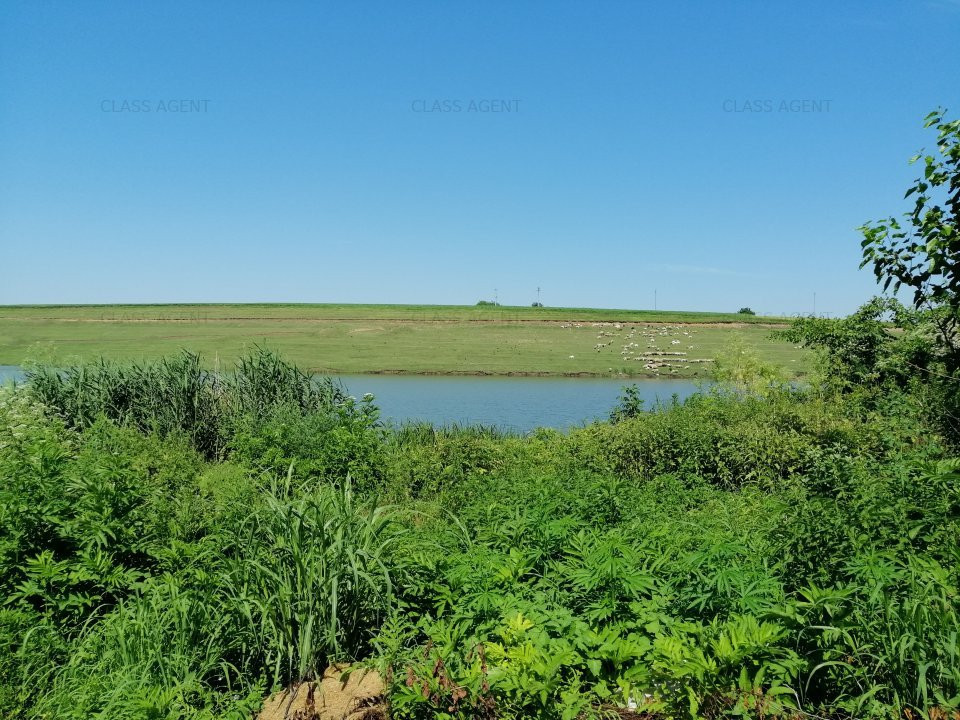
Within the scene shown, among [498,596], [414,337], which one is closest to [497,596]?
[498,596]

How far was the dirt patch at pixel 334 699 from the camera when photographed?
338 centimetres

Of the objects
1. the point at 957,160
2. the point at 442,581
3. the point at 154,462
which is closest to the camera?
the point at 442,581

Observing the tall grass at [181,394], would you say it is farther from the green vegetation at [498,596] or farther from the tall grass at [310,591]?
the tall grass at [310,591]

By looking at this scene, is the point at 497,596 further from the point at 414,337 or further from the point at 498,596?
the point at 414,337

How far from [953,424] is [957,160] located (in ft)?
12.9

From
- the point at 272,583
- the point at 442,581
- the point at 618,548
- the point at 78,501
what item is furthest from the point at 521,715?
the point at 78,501

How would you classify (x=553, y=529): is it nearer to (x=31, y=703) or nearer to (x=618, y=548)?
(x=618, y=548)

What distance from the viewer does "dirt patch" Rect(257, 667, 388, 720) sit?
3.38 meters

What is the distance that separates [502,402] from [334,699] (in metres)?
17.9

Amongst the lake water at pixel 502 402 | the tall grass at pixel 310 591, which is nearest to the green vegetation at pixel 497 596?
the tall grass at pixel 310 591

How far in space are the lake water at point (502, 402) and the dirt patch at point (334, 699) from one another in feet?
29.4

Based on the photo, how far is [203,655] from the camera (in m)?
4.03

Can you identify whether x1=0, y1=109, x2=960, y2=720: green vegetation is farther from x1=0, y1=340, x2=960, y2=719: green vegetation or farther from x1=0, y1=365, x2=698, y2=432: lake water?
x1=0, y1=365, x2=698, y2=432: lake water

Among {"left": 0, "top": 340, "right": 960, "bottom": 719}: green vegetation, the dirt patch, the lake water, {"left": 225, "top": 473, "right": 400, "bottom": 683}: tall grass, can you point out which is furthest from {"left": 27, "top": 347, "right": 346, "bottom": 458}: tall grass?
the dirt patch
